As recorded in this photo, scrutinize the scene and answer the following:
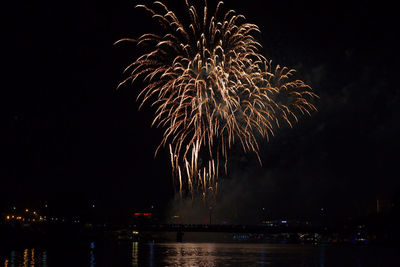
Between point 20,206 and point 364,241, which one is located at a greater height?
point 20,206

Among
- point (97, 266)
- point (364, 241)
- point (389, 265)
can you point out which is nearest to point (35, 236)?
point (97, 266)

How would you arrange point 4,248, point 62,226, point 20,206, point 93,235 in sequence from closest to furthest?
point 4,248, point 62,226, point 93,235, point 20,206

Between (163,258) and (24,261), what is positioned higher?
(24,261)

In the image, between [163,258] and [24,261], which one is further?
[163,258]

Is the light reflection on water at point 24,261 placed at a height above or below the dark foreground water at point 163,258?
above

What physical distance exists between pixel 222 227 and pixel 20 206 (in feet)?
229

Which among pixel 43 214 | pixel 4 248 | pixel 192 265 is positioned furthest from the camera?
pixel 43 214

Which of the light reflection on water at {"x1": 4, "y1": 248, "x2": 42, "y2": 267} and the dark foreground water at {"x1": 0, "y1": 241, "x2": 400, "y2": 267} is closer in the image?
the light reflection on water at {"x1": 4, "y1": 248, "x2": 42, "y2": 267}

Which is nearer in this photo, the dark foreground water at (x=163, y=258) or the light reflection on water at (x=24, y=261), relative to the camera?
the light reflection on water at (x=24, y=261)

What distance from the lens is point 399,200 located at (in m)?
159

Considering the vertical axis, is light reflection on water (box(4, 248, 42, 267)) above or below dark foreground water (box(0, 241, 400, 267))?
above

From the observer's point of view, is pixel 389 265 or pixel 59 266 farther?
pixel 389 265

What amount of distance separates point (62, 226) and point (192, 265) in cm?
9612

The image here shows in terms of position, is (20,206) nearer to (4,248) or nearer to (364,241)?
(4,248)
